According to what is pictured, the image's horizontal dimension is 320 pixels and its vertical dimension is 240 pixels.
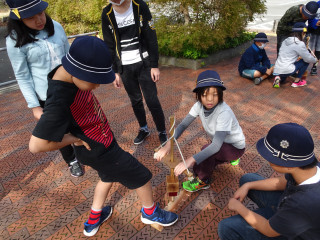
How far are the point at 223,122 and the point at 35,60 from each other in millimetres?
1834

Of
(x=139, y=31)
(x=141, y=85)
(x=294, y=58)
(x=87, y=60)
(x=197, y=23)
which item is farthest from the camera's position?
(x=197, y=23)

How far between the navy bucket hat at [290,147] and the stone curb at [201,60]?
5.36 m

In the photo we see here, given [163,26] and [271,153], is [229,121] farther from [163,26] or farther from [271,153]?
[163,26]

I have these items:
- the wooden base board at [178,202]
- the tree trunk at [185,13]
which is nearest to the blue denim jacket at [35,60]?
the wooden base board at [178,202]

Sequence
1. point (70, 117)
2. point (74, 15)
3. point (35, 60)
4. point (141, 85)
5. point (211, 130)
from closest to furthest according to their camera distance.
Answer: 1. point (70, 117)
2. point (35, 60)
3. point (211, 130)
4. point (141, 85)
5. point (74, 15)

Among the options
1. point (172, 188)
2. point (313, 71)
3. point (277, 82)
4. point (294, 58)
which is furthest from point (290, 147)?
point (313, 71)

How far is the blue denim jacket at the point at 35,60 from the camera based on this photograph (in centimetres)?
212

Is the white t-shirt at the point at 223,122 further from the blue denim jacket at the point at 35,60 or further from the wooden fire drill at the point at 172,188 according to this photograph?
the blue denim jacket at the point at 35,60

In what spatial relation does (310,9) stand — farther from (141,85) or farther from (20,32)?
(20,32)

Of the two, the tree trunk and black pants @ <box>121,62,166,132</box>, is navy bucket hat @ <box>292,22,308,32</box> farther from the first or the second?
black pants @ <box>121,62,166,132</box>

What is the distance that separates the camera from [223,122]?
85.4 inches

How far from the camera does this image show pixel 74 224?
7.36 feet

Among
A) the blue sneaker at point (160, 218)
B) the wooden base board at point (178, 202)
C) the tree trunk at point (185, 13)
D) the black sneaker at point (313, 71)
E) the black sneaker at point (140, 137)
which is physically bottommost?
the black sneaker at point (313, 71)

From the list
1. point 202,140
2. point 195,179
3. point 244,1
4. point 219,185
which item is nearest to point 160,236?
point 195,179
